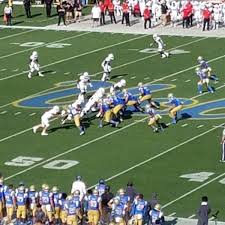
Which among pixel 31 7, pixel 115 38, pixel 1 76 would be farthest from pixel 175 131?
pixel 31 7

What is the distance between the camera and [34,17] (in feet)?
218

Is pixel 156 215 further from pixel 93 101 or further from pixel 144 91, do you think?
pixel 144 91

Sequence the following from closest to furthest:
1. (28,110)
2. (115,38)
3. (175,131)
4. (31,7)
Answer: (175,131), (28,110), (115,38), (31,7)

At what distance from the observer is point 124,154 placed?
133 ft

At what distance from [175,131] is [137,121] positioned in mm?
1930

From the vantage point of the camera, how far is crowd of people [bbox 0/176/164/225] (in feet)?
107

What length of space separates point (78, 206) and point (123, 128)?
10788 millimetres

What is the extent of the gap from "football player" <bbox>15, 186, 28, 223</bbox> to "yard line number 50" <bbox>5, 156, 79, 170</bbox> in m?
5.32

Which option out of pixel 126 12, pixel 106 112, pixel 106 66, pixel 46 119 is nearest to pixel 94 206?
pixel 46 119

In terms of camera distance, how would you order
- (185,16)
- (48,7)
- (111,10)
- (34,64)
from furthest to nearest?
(48,7)
(111,10)
(185,16)
(34,64)

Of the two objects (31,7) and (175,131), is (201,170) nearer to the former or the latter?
(175,131)

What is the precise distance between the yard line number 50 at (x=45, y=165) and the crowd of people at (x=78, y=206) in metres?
4.55

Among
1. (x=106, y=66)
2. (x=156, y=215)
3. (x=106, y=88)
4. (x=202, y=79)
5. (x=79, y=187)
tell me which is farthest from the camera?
(x=106, y=66)

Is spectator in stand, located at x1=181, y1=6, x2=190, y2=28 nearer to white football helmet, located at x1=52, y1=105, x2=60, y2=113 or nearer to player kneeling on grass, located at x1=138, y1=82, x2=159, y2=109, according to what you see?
player kneeling on grass, located at x1=138, y1=82, x2=159, y2=109
